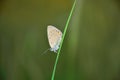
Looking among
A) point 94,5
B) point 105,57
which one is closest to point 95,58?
point 105,57

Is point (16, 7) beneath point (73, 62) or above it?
above

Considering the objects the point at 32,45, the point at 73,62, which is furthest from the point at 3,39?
the point at 73,62

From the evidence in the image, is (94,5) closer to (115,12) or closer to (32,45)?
(115,12)
